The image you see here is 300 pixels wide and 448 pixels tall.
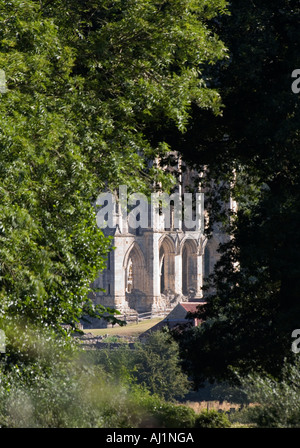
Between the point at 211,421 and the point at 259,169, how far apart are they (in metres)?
9.57

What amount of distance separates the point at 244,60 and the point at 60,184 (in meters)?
6.31

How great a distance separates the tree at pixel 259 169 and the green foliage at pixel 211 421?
3.82 metres

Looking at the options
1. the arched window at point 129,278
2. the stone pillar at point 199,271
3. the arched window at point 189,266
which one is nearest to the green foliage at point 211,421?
the arched window at point 129,278

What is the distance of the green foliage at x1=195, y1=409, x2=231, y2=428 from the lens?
14930 mm

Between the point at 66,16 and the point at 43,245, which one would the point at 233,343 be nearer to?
the point at 43,245

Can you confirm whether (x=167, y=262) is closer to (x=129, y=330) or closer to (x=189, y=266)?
(x=189, y=266)

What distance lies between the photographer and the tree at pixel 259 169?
61.0 ft

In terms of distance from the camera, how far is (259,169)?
22.5 metres

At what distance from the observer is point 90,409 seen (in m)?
12.8

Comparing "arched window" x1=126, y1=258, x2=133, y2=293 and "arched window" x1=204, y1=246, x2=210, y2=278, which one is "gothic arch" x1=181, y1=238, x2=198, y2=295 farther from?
"arched window" x1=126, y1=258, x2=133, y2=293

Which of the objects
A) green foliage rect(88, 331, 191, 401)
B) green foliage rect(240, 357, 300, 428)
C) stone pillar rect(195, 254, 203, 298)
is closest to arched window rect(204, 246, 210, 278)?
stone pillar rect(195, 254, 203, 298)

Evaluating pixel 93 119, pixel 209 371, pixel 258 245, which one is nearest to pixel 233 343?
pixel 209 371

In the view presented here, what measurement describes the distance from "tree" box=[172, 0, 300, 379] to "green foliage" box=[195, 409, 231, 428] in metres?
3.82

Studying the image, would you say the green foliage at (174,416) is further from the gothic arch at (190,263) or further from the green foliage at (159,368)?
the gothic arch at (190,263)
